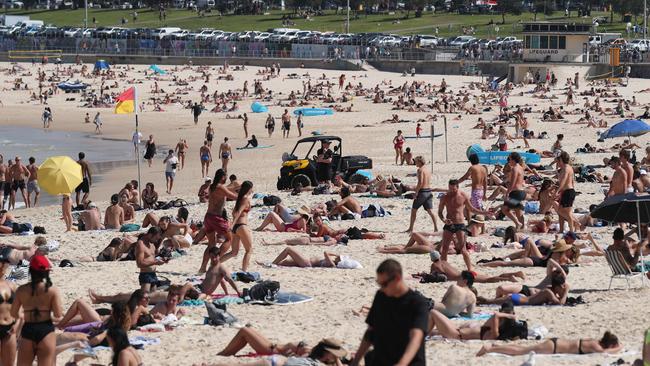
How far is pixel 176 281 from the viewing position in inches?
535

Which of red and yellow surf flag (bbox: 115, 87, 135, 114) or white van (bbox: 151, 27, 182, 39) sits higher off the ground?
white van (bbox: 151, 27, 182, 39)

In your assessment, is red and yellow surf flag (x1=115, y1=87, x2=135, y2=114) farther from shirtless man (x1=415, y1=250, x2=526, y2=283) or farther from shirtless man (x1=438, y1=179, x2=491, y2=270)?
shirtless man (x1=415, y1=250, x2=526, y2=283)

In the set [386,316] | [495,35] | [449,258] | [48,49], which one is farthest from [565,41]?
[386,316]

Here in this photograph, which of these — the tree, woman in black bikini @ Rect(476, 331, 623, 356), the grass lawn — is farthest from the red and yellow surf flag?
the tree

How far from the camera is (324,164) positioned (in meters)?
22.7

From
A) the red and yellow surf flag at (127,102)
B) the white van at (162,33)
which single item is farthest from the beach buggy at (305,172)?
the white van at (162,33)

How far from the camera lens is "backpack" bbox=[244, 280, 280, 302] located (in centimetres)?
1248

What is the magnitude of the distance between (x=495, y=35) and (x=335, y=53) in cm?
1324

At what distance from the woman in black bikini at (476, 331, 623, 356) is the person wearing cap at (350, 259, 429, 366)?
3.28m

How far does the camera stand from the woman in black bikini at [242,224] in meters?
13.3

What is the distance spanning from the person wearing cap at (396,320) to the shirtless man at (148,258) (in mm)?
5870

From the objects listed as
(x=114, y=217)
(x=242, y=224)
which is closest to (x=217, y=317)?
(x=242, y=224)

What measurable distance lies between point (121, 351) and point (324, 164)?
1443cm

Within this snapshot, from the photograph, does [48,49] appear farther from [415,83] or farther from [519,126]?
[519,126]
